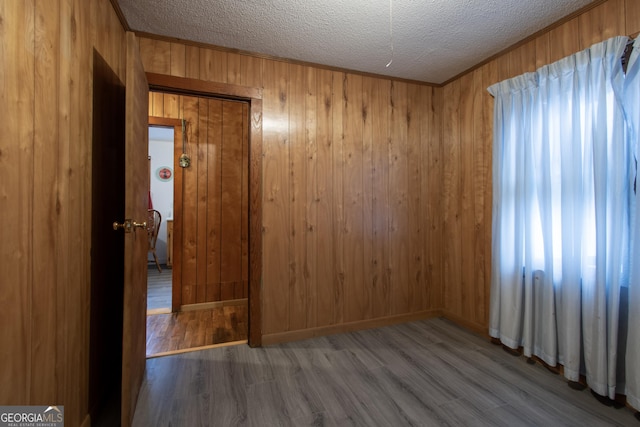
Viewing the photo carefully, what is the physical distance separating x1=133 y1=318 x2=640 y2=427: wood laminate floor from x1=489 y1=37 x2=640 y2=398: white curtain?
0.26m

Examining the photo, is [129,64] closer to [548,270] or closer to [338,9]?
[338,9]

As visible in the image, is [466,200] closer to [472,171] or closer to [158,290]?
[472,171]

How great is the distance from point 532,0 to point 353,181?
1.69 metres

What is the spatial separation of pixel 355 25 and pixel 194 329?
115 inches

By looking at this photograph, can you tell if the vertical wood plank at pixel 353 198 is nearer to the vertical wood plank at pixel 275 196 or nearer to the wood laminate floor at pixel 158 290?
the vertical wood plank at pixel 275 196

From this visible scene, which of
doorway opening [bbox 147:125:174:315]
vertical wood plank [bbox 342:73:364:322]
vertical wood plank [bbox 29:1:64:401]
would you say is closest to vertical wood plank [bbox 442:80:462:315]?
vertical wood plank [bbox 342:73:364:322]

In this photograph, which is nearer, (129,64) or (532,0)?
(129,64)

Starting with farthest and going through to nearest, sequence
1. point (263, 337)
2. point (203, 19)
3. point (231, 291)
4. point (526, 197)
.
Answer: point (231, 291) → point (263, 337) → point (526, 197) → point (203, 19)

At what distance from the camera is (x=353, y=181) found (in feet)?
8.85

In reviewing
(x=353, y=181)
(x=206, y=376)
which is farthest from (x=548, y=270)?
(x=206, y=376)

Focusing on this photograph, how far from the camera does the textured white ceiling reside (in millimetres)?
1798

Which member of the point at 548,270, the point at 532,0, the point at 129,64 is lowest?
the point at 548,270

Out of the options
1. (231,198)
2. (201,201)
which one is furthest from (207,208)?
(231,198)

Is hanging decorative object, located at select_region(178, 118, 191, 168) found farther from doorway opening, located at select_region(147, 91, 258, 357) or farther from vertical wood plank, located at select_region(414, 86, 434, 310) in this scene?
vertical wood plank, located at select_region(414, 86, 434, 310)
